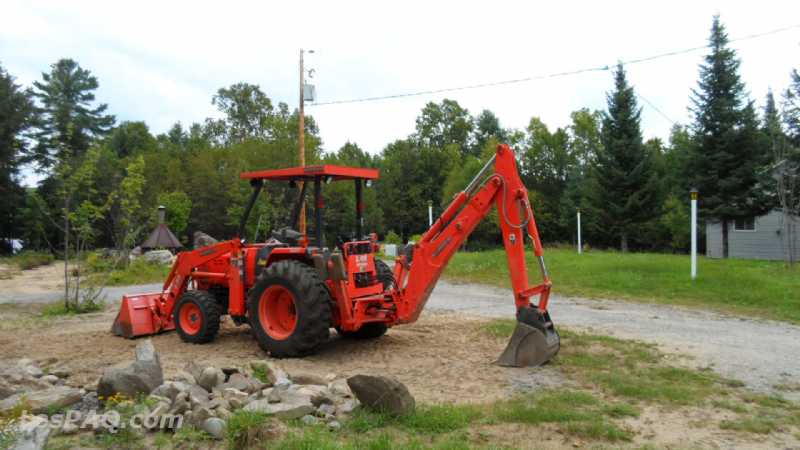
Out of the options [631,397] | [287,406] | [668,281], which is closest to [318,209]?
[287,406]

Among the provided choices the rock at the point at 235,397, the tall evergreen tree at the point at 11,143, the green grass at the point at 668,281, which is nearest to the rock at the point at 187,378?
the rock at the point at 235,397

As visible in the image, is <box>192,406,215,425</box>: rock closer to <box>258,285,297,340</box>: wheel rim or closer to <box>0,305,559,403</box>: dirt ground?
<box>0,305,559,403</box>: dirt ground

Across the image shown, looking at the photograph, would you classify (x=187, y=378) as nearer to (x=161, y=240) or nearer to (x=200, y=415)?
(x=200, y=415)

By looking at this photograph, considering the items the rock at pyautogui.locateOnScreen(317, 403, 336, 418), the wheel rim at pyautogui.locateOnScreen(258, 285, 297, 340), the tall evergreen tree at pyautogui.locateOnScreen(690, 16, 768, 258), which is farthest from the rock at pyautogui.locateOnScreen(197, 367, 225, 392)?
the tall evergreen tree at pyautogui.locateOnScreen(690, 16, 768, 258)

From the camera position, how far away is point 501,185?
290 inches

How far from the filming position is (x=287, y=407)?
16.0 ft

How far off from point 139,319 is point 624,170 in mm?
27969

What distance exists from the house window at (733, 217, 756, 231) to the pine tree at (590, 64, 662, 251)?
13.5ft

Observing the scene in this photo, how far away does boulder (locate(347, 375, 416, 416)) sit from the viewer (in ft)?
16.1

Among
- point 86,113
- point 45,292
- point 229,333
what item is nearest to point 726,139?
point 229,333

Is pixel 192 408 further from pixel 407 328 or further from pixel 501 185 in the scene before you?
pixel 407 328

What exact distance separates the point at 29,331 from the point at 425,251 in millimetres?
6887

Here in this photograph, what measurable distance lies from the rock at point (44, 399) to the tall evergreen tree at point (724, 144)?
26.8 meters

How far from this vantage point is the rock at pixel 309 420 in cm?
476
